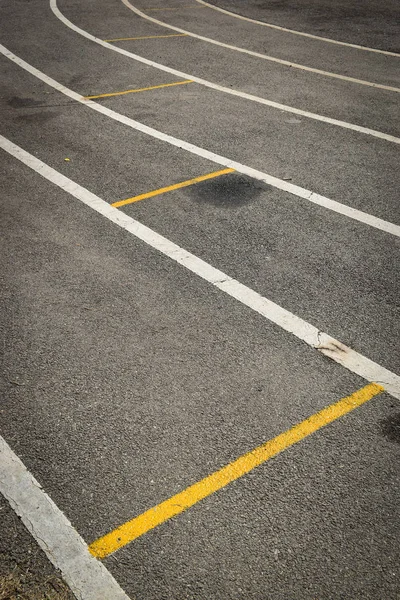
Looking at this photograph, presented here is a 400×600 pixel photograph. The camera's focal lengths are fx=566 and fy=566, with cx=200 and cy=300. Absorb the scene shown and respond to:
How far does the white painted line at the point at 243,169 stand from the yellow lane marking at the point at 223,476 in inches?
114

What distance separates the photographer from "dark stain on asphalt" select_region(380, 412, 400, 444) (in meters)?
4.18

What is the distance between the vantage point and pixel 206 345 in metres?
5.02

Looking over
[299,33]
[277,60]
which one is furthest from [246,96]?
[299,33]

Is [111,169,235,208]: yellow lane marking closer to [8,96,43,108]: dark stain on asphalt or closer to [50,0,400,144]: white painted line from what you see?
[50,0,400,144]: white painted line

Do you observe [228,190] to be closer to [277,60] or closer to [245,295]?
[245,295]

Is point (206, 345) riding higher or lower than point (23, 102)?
lower

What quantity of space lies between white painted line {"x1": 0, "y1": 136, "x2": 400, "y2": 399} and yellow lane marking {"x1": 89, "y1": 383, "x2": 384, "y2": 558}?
197 millimetres

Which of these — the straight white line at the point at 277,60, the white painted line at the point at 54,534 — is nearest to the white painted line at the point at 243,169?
the straight white line at the point at 277,60

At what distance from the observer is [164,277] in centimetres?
590

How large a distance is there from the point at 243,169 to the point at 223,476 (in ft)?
17.2

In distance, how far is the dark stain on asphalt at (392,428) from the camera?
4180 mm

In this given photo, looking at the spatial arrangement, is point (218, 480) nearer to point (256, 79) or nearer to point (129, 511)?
point (129, 511)

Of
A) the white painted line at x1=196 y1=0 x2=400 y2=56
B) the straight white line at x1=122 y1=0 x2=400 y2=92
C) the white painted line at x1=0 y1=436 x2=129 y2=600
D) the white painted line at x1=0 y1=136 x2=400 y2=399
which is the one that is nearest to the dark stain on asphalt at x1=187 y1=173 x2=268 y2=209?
the white painted line at x1=0 y1=136 x2=400 y2=399

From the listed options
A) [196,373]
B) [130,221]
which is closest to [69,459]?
[196,373]
